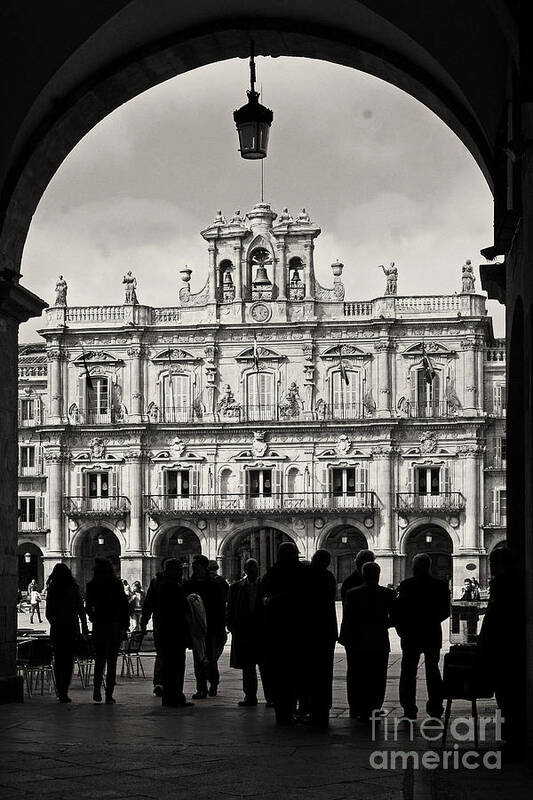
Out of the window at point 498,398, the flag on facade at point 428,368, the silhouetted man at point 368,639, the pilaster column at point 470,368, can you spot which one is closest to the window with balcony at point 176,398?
the flag on facade at point 428,368

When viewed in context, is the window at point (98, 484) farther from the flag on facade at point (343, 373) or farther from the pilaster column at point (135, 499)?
the flag on facade at point (343, 373)

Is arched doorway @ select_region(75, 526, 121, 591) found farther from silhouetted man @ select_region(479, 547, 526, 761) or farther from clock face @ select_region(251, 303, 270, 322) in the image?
silhouetted man @ select_region(479, 547, 526, 761)

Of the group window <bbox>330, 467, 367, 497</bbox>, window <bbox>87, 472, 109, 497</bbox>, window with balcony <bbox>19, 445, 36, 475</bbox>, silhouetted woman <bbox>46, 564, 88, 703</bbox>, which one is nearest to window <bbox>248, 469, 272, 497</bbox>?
window <bbox>330, 467, 367, 497</bbox>

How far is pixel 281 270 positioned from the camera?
5631cm

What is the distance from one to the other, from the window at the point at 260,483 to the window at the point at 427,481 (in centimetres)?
573

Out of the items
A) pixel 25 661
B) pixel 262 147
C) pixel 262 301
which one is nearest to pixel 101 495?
pixel 262 301

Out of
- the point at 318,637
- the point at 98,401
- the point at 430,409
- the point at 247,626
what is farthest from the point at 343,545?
the point at 318,637

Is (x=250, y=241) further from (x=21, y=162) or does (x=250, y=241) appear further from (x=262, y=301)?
(x=21, y=162)

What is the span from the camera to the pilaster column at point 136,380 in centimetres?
5631

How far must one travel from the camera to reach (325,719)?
9.91 meters

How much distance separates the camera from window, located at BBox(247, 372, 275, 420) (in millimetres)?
55781

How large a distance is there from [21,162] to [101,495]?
150 feet

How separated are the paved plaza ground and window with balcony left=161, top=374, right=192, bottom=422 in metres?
44.6

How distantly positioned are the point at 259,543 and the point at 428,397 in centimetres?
872
